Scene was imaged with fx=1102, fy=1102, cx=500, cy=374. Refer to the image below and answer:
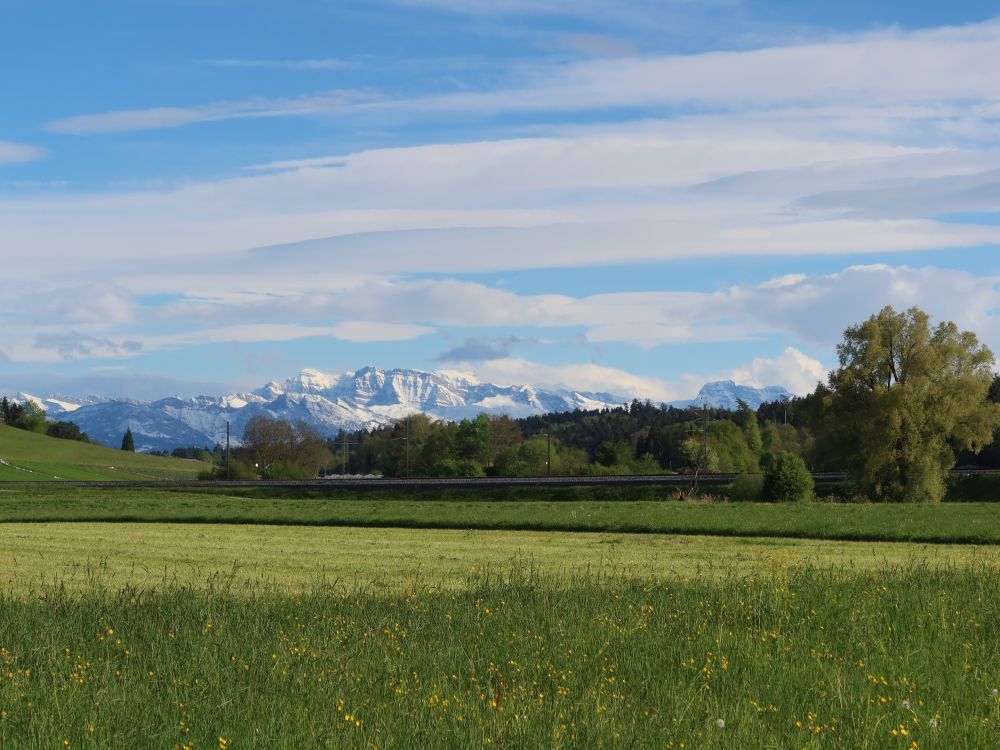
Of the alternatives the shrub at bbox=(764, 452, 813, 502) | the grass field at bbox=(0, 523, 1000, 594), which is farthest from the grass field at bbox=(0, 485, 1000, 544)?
the shrub at bbox=(764, 452, 813, 502)

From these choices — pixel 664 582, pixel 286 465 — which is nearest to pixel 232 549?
pixel 664 582

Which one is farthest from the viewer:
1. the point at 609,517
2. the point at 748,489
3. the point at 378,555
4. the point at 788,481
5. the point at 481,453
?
the point at 481,453

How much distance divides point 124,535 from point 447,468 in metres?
99.6

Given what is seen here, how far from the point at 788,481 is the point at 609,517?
78.4ft

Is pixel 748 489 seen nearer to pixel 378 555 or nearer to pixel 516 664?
pixel 378 555

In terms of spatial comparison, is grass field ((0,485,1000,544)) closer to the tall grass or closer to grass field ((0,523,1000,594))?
grass field ((0,523,1000,594))

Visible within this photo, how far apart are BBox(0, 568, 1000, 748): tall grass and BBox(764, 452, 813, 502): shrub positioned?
1841 inches

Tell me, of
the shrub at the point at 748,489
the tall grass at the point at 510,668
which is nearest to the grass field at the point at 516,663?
the tall grass at the point at 510,668

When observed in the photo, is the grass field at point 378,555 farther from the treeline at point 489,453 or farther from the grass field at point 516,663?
the treeline at point 489,453

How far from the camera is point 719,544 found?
30953 millimetres

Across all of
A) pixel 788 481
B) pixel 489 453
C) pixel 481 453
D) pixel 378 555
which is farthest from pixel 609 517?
pixel 489 453

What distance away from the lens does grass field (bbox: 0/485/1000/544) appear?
115 feet

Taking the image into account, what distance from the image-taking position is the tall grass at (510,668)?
9094mm

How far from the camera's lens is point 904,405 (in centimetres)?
6669
